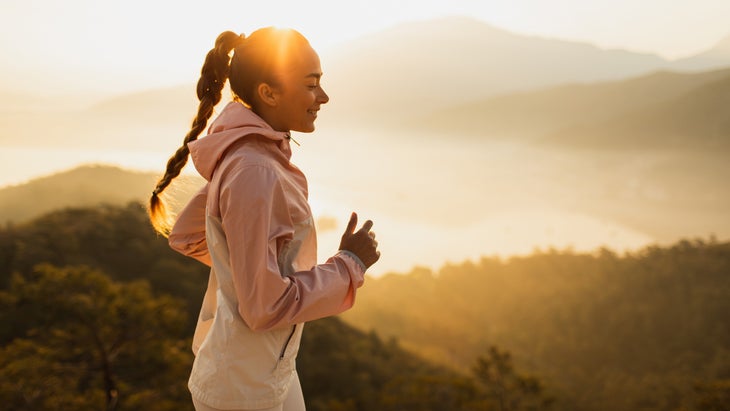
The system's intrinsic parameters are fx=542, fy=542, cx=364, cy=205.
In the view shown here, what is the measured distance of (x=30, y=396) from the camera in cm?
480

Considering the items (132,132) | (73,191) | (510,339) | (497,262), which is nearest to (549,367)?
(510,339)

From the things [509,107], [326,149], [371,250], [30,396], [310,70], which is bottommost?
[30,396]

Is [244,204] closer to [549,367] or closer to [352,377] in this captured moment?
[352,377]

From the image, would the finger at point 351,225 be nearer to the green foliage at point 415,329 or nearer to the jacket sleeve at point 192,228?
the jacket sleeve at point 192,228

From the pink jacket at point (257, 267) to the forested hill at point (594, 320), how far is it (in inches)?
1481

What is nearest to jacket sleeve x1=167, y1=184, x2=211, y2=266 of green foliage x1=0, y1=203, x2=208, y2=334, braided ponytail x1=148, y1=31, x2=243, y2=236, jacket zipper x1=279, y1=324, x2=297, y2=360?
braided ponytail x1=148, y1=31, x2=243, y2=236

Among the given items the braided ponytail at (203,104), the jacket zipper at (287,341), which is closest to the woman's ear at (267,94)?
the braided ponytail at (203,104)

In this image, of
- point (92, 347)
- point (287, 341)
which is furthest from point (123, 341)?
point (287, 341)

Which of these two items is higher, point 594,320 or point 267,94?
point 594,320

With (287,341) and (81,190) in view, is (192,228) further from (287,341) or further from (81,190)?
(81,190)

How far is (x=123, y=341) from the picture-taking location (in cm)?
566

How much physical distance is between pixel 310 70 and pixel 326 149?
633 feet

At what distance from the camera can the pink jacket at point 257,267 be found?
1095mm

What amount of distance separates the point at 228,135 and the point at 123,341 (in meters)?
5.24
